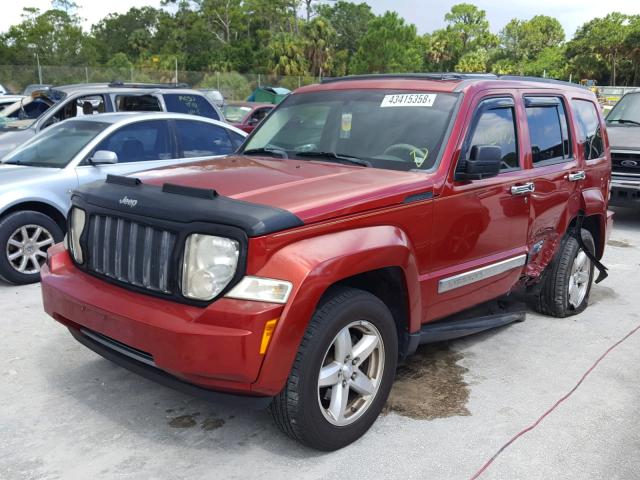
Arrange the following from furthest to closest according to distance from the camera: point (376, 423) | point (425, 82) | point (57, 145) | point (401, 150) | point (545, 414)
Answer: point (57, 145), point (425, 82), point (401, 150), point (545, 414), point (376, 423)

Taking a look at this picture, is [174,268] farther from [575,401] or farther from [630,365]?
[630,365]

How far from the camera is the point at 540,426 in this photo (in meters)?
3.68

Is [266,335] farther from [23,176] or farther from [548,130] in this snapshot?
[23,176]

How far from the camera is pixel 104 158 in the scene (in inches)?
248

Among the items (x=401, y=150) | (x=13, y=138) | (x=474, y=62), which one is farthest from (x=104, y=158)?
(x=474, y=62)

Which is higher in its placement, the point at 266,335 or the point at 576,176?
the point at 576,176

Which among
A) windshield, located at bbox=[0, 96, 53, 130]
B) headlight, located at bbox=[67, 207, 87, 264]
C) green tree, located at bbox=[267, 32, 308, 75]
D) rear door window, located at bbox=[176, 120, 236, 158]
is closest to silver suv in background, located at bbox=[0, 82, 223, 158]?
Result: rear door window, located at bbox=[176, 120, 236, 158]

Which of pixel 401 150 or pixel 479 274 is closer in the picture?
pixel 401 150

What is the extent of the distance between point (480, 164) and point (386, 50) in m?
62.5

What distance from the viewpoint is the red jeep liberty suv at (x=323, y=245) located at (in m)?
2.93

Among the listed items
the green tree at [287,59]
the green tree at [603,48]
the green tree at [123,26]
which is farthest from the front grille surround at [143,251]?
the green tree at [123,26]

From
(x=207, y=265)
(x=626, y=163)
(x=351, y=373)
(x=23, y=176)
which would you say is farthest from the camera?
(x=626, y=163)

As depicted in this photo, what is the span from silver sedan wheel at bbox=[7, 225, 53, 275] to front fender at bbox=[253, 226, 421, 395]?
4.24 meters

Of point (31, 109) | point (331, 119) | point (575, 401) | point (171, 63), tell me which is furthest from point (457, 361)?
Answer: point (171, 63)
